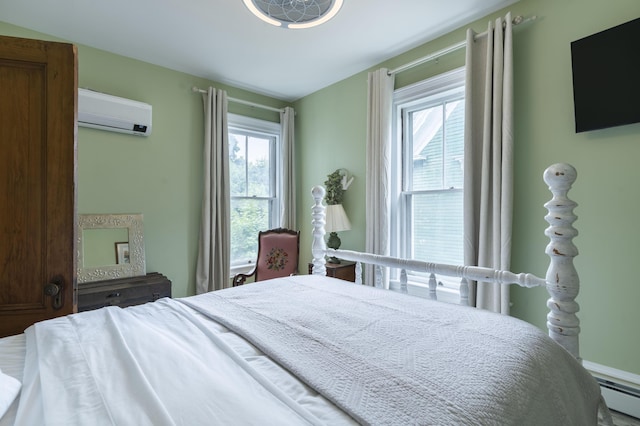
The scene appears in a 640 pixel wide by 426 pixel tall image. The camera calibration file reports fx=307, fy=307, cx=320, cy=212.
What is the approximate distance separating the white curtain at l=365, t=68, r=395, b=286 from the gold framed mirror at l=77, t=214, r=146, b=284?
2164 mm

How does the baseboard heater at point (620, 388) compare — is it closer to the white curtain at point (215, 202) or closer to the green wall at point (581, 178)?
the green wall at point (581, 178)

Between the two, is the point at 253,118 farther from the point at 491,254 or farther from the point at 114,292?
the point at 491,254

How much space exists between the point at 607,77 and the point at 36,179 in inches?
123

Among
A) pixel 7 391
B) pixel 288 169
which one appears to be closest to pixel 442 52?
pixel 288 169

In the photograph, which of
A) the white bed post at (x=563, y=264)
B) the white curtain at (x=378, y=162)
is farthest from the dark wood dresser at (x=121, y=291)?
the white bed post at (x=563, y=264)

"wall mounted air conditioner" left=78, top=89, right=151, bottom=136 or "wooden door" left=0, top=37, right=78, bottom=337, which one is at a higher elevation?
"wall mounted air conditioner" left=78, top=89, right=151, bottom=136

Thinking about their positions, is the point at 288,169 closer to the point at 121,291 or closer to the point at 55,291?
the point at 121,291

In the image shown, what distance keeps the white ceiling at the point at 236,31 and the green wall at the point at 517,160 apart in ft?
0.48

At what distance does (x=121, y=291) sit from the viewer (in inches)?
96.5

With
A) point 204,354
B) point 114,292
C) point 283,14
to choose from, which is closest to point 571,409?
point 204,354

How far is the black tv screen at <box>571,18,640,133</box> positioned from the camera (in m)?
1.67

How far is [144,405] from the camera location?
0.65 m

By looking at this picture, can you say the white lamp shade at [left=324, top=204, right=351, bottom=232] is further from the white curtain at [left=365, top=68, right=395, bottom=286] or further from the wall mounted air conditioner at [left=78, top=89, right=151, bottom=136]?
the wall mounted air conditioner at [left=78, top=89, right=151, bottom=136]

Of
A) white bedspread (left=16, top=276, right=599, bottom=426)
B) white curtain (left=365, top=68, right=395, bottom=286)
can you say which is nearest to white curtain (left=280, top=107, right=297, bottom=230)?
white curtain (left=365, top=68, right=395, bottom=286)
